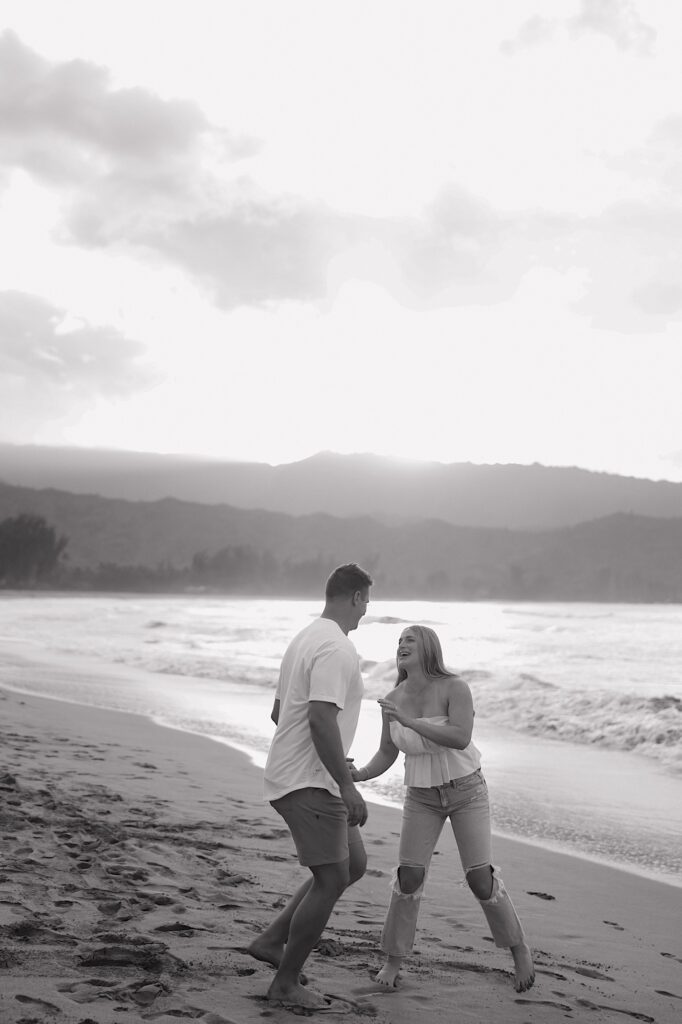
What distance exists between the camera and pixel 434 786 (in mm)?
4238

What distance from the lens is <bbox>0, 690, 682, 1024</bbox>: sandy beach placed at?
11.8 ft

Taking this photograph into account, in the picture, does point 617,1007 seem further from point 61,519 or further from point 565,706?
point 61,519

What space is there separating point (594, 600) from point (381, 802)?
14076cm

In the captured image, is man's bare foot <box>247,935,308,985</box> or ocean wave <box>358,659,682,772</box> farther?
ocean wave <box>358,659,682,772</box>

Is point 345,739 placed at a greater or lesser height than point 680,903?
greater

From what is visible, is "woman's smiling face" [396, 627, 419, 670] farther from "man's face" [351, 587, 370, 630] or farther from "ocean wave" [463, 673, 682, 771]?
"ocean wave" [463, 673, 682, 771]

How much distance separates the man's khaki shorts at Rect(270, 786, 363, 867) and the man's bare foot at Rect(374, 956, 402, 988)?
2.13ft

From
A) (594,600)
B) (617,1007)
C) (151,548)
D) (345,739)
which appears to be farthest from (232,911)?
(151,548)

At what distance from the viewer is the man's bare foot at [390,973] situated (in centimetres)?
391

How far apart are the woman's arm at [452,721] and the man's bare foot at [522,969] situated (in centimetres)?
90

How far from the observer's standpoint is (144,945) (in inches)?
157

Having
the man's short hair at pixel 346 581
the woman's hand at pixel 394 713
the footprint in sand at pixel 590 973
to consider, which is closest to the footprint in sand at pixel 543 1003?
the footprint in sand at pixel 590 973

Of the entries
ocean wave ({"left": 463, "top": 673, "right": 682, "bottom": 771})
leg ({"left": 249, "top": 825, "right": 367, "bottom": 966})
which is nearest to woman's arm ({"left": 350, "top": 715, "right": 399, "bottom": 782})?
leg ({"left": 249, "top": 825, "right": 367, "bottom": 966})

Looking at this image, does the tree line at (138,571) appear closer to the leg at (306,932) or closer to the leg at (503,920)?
the leg at (503,920)
